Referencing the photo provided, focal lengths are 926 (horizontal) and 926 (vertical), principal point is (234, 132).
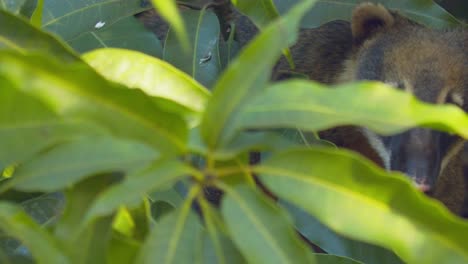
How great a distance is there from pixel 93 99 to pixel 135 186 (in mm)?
167

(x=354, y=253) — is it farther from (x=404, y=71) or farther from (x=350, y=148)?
(x=350, y=148)

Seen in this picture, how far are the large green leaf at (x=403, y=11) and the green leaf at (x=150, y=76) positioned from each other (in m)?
0.83

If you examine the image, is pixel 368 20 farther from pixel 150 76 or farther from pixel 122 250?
pixel 122 250

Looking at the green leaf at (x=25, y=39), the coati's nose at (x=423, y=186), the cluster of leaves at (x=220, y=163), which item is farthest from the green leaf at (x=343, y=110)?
the coati's nose at (x=423, y=186)

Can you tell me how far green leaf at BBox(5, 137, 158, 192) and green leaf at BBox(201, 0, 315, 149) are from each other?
0.11m

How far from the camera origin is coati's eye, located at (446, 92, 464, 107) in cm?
295

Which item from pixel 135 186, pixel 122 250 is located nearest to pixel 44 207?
pixel 122 250

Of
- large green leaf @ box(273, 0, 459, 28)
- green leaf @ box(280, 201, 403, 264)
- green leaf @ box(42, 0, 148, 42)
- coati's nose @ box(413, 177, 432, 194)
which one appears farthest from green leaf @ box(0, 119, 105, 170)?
coati's nose @ box(413, 177, 432, 194)

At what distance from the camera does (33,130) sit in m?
1.38

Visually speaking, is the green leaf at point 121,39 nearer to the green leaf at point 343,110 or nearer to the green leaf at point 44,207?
the green leaf at point 44,207

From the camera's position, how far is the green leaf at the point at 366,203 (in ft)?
4.44

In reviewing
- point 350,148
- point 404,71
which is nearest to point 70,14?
point 404,71

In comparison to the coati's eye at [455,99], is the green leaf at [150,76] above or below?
above

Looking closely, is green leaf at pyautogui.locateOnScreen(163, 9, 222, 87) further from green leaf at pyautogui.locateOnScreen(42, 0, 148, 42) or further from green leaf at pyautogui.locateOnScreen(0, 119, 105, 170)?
green leaf at pyautogui.locateOnScreen(0, 119, 105, 170)
